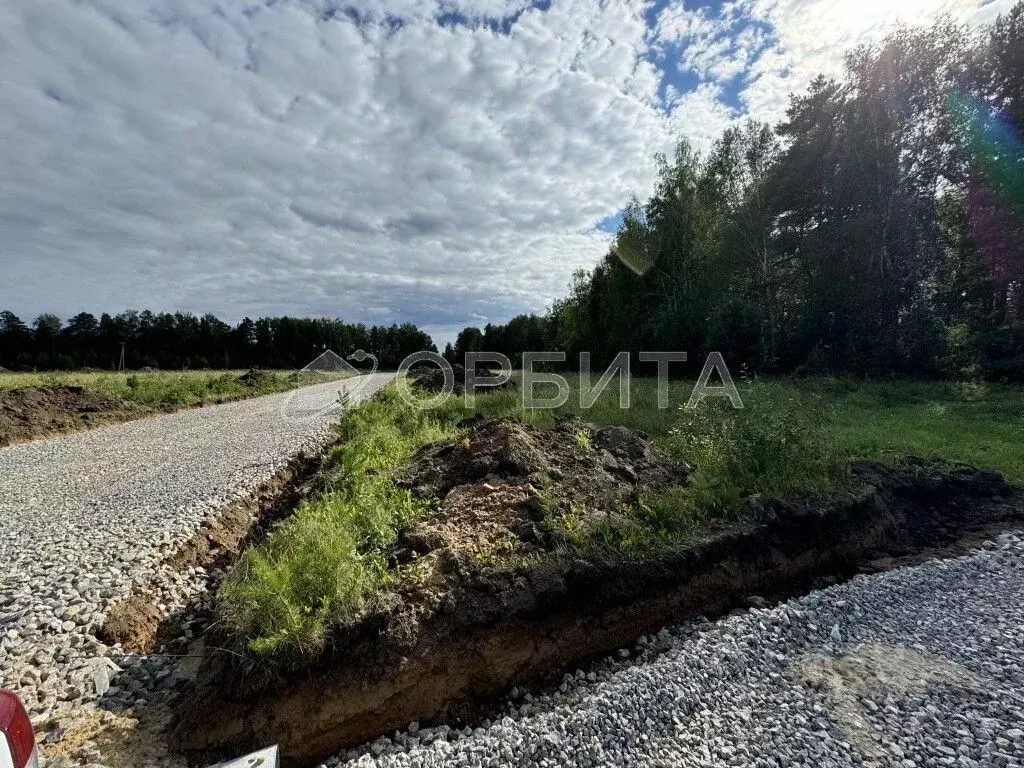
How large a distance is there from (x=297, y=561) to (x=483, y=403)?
8.73 metres

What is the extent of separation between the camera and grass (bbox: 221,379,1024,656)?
145 inches

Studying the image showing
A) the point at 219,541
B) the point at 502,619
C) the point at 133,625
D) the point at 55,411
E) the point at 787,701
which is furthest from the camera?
the point at 55,411

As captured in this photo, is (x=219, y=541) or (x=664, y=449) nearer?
(x=219, y=541)

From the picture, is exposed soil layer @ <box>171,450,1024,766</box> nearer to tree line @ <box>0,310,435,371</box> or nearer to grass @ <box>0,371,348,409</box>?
grass @ <box>0,371,348,409</box>

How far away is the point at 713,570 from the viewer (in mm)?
4559

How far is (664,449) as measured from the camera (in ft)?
24.8

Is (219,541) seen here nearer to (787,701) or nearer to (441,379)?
(787,701)

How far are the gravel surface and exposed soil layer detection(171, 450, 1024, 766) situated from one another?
0.78 ft

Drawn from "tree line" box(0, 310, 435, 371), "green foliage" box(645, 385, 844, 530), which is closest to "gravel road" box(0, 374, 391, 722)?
"green foliage" box(645, 385, 844, 530)

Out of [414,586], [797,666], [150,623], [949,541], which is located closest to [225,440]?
[150,623]

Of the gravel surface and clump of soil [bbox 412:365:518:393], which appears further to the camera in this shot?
clump of soil [bbox 412:365:518:393]

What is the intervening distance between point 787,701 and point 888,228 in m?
19.8

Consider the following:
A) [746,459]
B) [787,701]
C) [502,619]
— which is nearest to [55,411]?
[502,619]

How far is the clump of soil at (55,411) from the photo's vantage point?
11.4m
